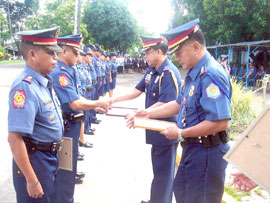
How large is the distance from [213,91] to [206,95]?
62 mm

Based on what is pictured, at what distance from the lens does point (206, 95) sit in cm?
210

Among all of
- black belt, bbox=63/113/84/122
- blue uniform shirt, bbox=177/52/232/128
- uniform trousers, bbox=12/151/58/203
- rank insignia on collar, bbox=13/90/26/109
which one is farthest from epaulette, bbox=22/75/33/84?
blue uniform shirt, bbox=177/52/232/128

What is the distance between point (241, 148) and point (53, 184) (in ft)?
5.35

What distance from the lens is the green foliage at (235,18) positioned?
17.4 metres

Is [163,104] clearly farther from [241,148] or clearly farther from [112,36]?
[112,36]

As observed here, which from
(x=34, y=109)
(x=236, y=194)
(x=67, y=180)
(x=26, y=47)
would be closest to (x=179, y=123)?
(x=34, y=109)

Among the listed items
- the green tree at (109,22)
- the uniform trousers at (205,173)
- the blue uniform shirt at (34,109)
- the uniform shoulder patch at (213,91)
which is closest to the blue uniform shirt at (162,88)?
the uniform trousers at (205,173)

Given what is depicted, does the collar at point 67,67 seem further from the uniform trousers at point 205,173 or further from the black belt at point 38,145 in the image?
the uniform trousers at point 205,173

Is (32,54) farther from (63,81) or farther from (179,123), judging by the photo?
(179,123)

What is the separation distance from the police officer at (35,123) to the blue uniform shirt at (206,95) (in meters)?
1.16

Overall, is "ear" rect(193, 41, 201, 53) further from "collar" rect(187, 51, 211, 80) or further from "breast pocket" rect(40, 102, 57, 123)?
"breast pocket" rect(40, 102, 57, 123)

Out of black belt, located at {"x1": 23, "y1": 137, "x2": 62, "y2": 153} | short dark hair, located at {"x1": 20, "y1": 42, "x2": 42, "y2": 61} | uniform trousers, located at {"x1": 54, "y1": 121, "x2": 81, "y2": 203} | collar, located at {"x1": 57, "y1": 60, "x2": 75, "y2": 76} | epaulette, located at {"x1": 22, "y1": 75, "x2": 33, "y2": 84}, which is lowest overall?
uniform trousers, located at {"x1": 54, "y1": 121, "x2": 81, "y2": 203}

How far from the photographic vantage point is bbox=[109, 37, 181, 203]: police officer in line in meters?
3.09

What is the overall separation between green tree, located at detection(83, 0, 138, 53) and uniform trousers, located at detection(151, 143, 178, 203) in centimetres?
2810
